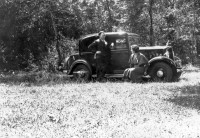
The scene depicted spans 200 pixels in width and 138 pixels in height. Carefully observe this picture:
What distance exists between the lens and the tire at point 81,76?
13250 mm

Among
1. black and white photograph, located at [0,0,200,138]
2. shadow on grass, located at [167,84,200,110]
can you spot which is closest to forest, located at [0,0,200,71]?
black and white photograph, located at [0,0,200,138]

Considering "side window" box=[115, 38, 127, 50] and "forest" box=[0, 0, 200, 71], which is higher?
"forest" box=[0, 0, 200, 71]

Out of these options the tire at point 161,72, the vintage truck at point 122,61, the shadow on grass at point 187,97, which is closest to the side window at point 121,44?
the vintage truck at point 122,61

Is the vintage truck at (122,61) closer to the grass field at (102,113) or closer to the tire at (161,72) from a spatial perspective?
the tire at (161,72)

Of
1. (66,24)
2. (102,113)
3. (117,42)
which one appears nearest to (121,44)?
(117,42)

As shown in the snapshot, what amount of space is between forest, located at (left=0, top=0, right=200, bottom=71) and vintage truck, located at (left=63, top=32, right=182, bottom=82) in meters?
4.23

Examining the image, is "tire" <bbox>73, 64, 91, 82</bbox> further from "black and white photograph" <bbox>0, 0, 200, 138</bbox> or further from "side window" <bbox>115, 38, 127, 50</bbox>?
"side window" <bbox>115, 38, 127, 50</bbox>

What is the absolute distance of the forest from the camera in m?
Result: 18.2

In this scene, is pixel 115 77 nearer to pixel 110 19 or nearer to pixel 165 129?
pixel 165 129

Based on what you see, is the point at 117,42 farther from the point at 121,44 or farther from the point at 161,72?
the point at 161,72

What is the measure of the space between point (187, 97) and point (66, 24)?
1234 centimetres

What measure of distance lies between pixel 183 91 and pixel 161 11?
46.5 ft

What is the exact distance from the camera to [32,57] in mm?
20219

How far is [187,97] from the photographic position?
8.41 m
